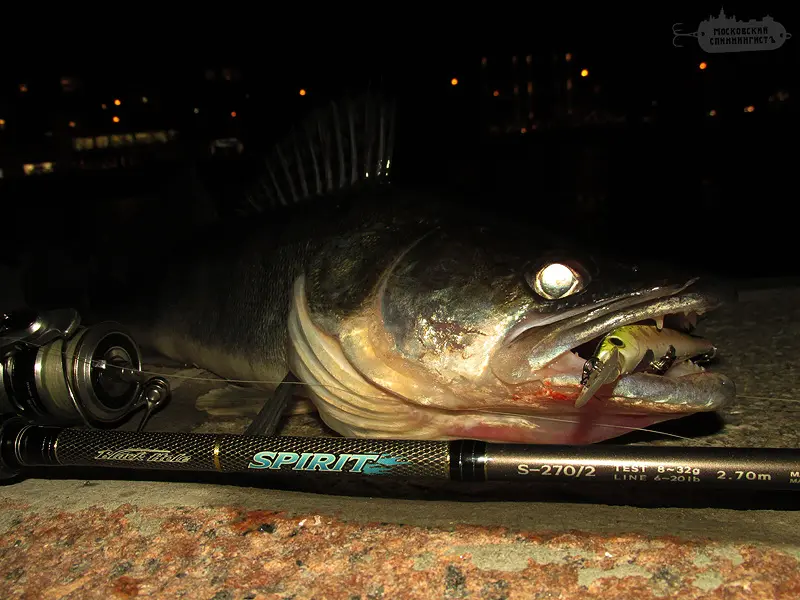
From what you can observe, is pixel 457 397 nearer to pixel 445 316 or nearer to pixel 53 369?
pixel 445 316

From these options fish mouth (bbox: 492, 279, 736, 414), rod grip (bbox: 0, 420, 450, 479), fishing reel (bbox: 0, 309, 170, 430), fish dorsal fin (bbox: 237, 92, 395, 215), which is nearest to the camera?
rod grip (bbox: 0, 420, 450, 479)

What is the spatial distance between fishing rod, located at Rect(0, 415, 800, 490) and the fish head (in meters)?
0.38

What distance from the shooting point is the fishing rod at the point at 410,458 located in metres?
1.44

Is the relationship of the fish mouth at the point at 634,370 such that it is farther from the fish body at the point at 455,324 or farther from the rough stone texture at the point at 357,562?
the rough stone texture at the point at 357,562

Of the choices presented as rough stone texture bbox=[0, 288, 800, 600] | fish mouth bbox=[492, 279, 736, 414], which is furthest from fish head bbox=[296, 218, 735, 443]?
rough stone texture bbox=[0, 288, 800, 600]

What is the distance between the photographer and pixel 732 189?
15.3 metres

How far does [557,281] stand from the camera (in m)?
2.02

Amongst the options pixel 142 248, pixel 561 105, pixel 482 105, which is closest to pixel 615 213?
pixel 142 248

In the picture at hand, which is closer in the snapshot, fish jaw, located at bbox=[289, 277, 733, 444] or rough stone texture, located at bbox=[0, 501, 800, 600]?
rough stone texture, located at bbox=[0, 501, 800, 600]

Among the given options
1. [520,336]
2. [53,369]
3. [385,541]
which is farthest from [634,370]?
[53,369]

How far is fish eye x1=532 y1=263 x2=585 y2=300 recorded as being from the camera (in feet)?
6.60

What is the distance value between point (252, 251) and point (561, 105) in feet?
146

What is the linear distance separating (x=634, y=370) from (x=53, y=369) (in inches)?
81.6

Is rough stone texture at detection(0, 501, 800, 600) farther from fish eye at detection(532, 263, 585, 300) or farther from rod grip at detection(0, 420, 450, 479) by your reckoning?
fish eye at detection(532, 263, 585, 300)
